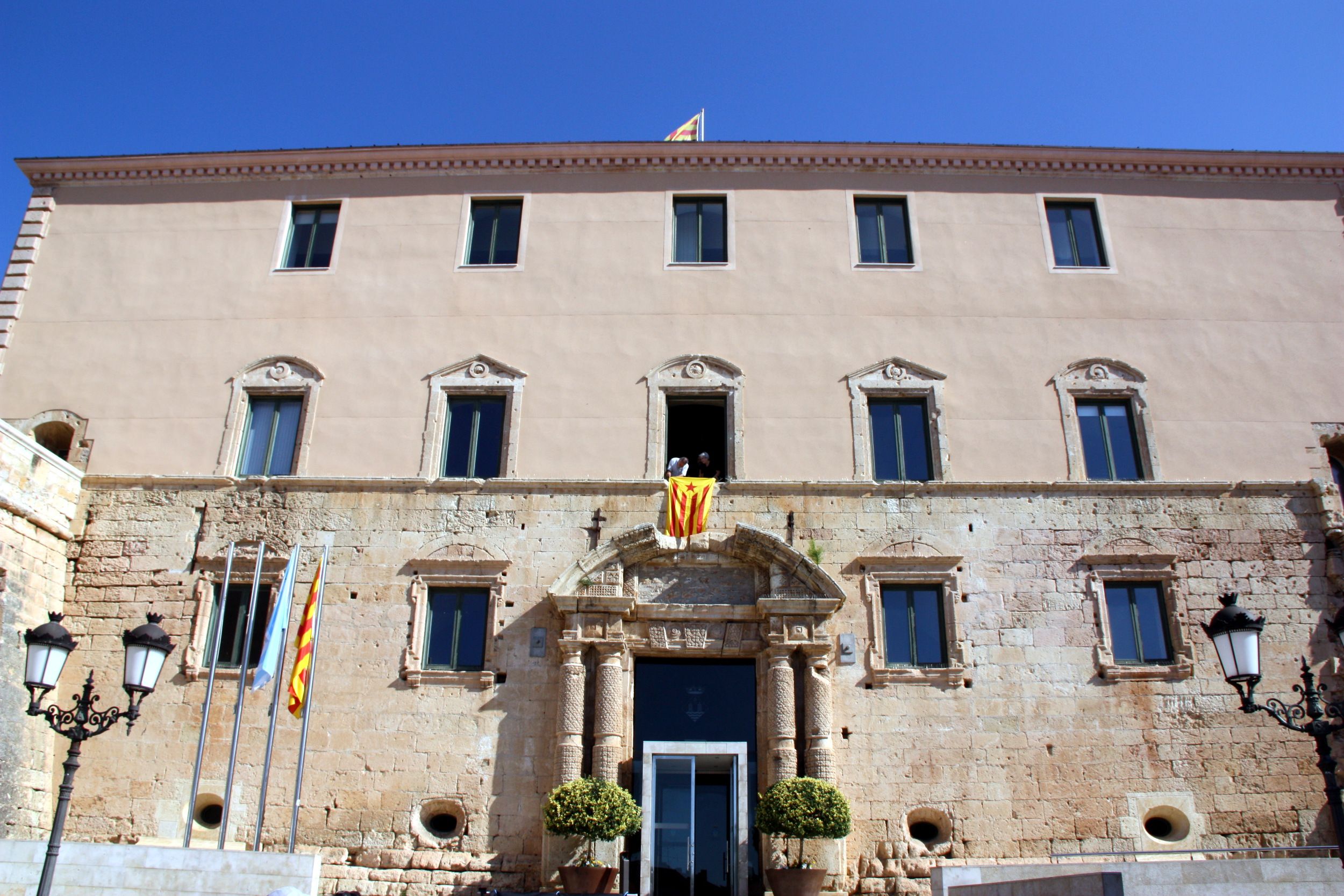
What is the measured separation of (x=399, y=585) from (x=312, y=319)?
5.13 meters

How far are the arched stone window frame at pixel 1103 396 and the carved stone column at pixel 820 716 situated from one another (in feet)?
16.7

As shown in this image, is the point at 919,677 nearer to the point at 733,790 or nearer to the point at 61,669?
the point at 733,790

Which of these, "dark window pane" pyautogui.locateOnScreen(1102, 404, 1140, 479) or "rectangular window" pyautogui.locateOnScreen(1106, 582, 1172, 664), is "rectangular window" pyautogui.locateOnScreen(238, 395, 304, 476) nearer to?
"rectangular window" pyautogui.locateOnScreen(1106, 582, 1172, 664)

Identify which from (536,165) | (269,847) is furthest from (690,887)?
(536,165)

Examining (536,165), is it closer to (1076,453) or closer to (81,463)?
(81,463)

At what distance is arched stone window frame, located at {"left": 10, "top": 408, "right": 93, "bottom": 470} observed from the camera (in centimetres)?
1734

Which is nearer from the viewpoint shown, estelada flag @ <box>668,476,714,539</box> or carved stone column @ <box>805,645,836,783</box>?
carved stone column @ <box>805,645,836,783</box>

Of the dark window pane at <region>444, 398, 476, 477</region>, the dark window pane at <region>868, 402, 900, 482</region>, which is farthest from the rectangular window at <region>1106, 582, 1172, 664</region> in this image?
the dark window pane at <region>444, 398, 476, 477</region>

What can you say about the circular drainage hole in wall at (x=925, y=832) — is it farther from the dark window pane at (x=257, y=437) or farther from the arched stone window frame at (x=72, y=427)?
the arched stone window frame at (x=72, y=427)

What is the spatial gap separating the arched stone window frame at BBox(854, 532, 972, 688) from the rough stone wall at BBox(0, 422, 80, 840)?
1175 cm

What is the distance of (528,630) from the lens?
15.6m

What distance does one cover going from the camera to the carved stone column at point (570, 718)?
47.7ft

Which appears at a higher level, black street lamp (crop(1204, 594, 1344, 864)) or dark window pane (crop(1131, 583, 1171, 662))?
dark window pane (crop(1131, 583, 1171, 662))

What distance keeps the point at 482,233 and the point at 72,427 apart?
7.37 metres
